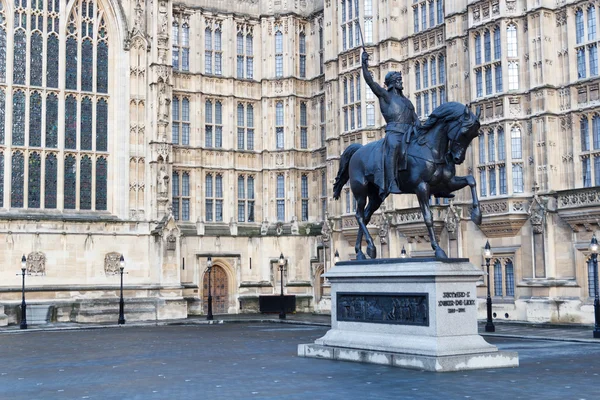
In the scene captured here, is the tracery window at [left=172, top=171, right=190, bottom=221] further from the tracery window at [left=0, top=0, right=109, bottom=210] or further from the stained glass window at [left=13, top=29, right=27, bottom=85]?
the stained glass window at [left=13, top=29, right=27, bottom=85]

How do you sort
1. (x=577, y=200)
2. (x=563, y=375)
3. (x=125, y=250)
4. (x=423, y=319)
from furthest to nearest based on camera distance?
1. (x=125, y=250)
2. (x=577, y=200)
3. (x=423, y=319)
4. (x=563, y=375)

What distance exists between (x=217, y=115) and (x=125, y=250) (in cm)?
1051

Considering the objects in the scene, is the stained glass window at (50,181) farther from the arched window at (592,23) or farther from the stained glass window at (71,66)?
the arched window at (592,23)

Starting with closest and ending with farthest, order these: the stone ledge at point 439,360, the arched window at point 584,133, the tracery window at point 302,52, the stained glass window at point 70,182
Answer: the stone ledge at point 439,360 → the arched window at point 584,133 → the stained glass window at point 70,182 → the tracery window at point 302,52

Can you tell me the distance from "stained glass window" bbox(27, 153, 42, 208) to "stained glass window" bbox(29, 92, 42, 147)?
75 centimetres

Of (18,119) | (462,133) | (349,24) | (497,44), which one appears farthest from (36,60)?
(462,133)

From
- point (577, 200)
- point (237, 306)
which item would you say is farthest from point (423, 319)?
point (237, 306)

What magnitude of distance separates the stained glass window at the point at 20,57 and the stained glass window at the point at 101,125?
4.20 m

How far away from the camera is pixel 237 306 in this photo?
1917 inches

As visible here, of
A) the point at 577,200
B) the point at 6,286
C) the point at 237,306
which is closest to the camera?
the point at 577,200

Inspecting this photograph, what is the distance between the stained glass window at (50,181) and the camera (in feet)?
143

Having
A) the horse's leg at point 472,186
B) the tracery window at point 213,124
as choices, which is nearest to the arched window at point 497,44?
the horse's leg at point 472,186

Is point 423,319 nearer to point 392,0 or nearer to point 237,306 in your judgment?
point 392,0

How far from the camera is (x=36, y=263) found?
4228 cm
